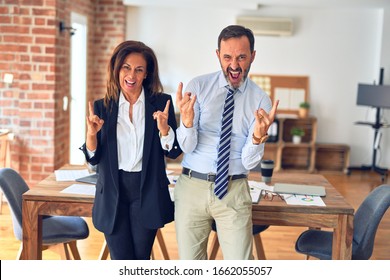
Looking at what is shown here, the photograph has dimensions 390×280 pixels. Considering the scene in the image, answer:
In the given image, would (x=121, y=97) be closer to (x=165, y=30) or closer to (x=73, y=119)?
(x=73, y=119)

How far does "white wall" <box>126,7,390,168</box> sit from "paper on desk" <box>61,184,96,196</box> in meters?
4.77

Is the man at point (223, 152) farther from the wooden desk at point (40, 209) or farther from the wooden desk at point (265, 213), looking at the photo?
the wooden desk at point (40, 209)

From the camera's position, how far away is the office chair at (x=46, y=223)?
284cm

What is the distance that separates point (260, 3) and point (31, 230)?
5191 millimetres

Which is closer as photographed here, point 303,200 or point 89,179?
point 303,200

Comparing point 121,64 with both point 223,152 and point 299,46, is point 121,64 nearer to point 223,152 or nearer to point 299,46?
point 223,152

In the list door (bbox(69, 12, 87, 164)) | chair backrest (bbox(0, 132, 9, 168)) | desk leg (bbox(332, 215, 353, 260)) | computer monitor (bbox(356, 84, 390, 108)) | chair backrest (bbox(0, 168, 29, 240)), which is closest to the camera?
desk leg (bbox(332, 215, 353, 260))

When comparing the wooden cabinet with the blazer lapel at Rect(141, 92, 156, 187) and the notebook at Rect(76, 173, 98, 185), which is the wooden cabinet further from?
the blazer lapel at Rect(141, 92, 156, 187)

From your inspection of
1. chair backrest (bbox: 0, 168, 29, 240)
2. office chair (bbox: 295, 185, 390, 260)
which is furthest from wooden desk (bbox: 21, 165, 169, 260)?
office chair (bbox: 295, 185, 390, 260)

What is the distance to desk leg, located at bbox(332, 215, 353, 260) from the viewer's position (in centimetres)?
258

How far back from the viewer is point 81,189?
2801mm

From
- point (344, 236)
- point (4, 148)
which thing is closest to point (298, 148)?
point (4, 148)

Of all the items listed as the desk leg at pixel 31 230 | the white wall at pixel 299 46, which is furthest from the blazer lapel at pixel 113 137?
the white wall at pixel 299 46
